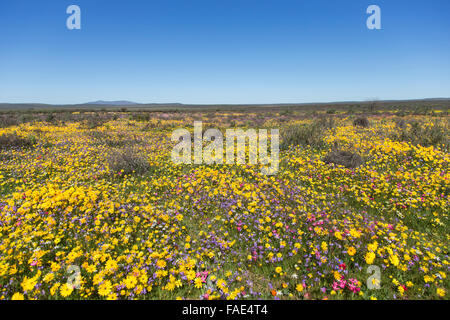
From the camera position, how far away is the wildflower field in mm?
2801

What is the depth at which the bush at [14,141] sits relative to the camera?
33.3 ft

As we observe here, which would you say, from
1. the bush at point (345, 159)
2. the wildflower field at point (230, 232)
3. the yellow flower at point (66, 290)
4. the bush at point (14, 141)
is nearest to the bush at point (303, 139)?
the bush at point (345, 159)

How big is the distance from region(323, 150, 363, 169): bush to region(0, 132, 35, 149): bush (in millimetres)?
15152

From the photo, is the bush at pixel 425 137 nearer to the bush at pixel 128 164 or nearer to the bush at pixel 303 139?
the bush at pixel 303 139

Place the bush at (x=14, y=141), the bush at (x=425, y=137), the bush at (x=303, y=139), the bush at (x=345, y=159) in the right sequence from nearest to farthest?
the bush at (x=345, y=159) → the bush at (x=425, y=137) → the bush at (x=303, y=139) → the bush at (x=14, y=141)

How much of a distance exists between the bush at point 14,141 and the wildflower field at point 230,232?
4272 mm

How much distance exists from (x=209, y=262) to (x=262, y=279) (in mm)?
913

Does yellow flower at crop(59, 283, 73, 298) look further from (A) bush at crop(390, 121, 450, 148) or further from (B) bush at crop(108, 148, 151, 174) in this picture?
(A) bush at crop(390, 121, 450, 148)

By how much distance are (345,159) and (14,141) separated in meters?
16.2

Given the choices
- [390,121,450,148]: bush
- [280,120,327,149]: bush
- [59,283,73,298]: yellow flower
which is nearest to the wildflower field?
[59,283,73,298]: yellow flower

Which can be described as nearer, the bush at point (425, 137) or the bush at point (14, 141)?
the bush at point (425, 137)

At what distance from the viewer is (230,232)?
13.1 feet
